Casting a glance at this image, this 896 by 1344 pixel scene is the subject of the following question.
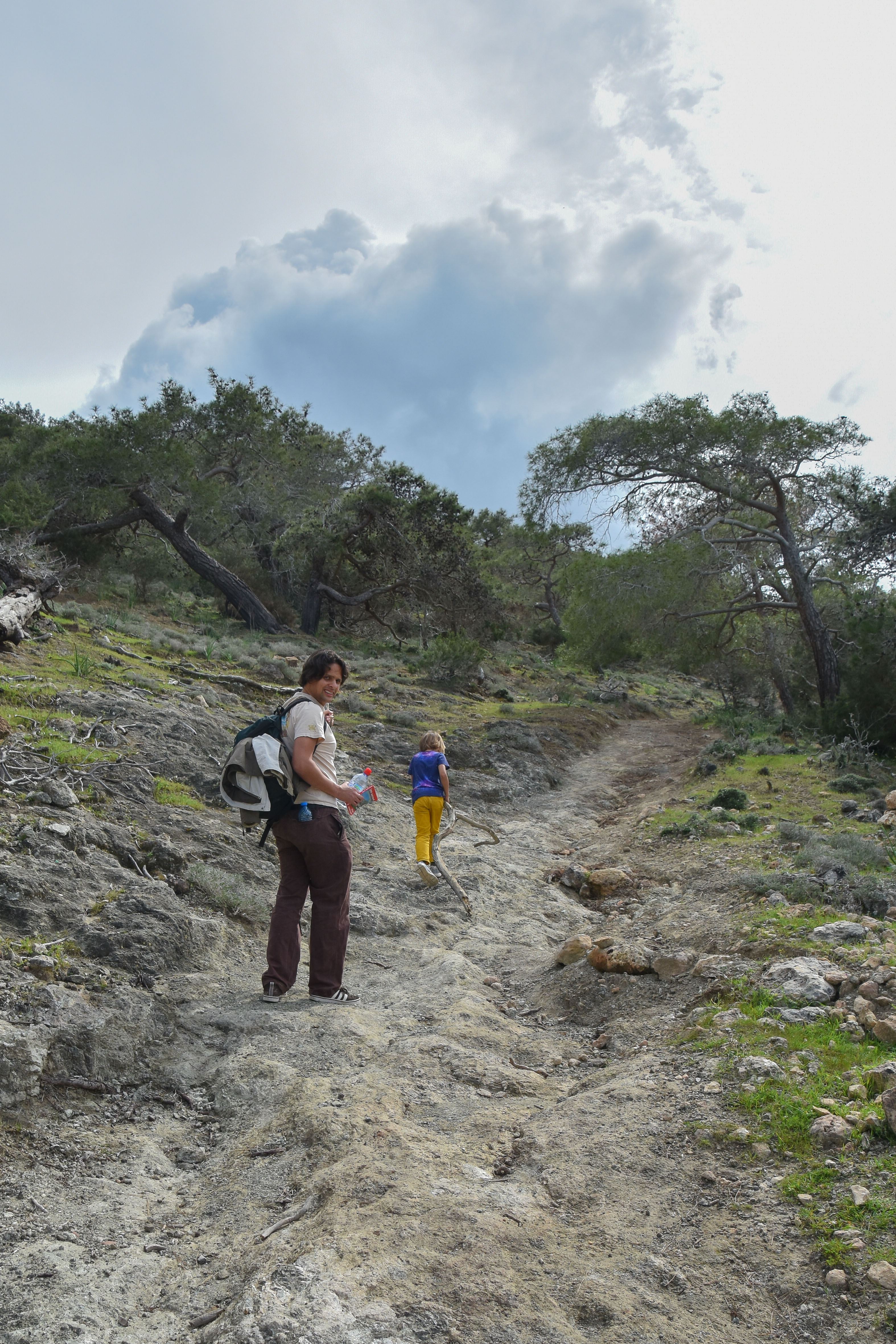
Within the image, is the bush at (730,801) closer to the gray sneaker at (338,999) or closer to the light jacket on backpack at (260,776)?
the gray sneaker at (338,999)

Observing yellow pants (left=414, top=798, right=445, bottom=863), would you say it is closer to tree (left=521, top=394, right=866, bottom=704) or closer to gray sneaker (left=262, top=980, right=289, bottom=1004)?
gray sneaker (left=262, top=980, right=289, bottom=1004)

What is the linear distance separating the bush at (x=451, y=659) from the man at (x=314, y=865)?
15146mm

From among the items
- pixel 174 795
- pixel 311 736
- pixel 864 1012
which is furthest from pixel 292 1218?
pixel 174 795

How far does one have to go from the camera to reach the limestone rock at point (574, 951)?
5270 mm

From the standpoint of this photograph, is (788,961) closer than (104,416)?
Yes

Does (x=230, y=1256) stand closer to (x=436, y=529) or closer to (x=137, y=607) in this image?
(x=137, y=607)

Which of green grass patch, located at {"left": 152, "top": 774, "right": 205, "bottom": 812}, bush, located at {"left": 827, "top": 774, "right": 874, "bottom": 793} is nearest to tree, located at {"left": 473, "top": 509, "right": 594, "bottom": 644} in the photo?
bush, located at {"left": 827, "top": 774, "right": 874, "bottom": 793}

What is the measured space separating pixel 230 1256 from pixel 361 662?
17.8m

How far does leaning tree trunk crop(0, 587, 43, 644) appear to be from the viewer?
9.76 meters

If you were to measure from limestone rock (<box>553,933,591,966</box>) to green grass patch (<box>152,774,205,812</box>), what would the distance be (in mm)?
3308

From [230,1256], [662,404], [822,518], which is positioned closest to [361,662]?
[662,404]

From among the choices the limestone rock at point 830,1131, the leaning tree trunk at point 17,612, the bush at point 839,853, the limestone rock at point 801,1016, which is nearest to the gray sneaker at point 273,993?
the limestone rock at point 801,1016

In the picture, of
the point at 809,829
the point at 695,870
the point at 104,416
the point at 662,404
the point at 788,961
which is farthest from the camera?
the point at 104,416

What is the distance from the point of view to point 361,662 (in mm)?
20047
